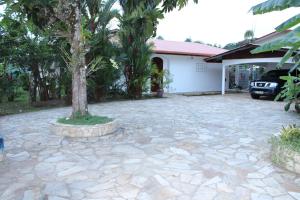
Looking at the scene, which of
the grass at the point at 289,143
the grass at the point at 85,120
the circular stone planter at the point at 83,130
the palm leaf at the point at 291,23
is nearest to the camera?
the palm leaf at the point at 291,23

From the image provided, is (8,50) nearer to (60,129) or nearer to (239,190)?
(60,129)

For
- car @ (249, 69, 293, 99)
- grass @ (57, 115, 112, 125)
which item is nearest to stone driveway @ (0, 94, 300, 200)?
grass @ (57, 115, 112, 125)

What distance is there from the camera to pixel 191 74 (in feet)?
69.8

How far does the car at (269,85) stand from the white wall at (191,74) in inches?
200

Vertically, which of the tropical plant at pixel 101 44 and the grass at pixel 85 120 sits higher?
the tropical plant at pixel 101 44

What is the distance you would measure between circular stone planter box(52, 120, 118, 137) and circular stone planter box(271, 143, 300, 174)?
3852mm

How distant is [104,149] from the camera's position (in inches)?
252

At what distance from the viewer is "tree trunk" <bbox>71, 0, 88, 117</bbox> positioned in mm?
7754

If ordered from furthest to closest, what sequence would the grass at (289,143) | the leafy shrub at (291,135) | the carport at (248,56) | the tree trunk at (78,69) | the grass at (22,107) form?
the carport at (248,56)
the grass at (22,107)
the tree trunk at (78,69)
the leafy shrub at (291,135)
the grass at (289,143)

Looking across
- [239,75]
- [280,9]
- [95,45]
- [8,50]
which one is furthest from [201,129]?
[239,75]

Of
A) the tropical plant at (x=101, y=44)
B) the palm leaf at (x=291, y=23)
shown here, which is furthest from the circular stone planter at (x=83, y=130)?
the tropical plant at (x=101, y=44)

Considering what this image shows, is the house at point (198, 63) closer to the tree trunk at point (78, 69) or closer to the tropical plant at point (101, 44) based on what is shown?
the tropical plant at point (101, 44)

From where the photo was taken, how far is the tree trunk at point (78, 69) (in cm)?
775

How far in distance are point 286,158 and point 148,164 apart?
2.38m
